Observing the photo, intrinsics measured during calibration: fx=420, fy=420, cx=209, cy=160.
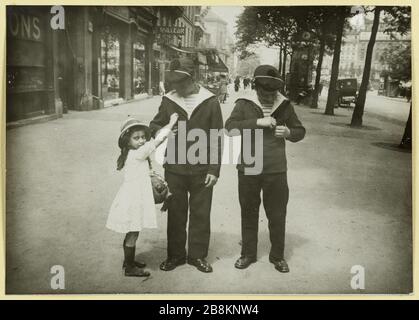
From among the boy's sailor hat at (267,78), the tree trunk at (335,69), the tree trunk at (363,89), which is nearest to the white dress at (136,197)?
the boy's sailor hat at (267,78)

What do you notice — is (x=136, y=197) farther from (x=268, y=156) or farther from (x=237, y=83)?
(x=237, y=83)

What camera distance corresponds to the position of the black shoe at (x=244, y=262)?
351 cm

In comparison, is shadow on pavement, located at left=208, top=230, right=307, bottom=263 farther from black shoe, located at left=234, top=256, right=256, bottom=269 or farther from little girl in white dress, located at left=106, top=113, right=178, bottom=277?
little girl in white dress, located at left=106, top=113, right=178, bottom=277

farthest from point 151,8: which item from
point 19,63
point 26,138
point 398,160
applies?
point 398,160

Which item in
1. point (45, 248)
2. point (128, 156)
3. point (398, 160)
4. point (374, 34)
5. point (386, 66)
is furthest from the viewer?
point (386, 66)

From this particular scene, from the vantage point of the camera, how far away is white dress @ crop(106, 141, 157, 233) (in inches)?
131

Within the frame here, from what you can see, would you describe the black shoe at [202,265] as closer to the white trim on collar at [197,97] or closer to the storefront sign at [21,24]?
the white trim on collar at [197,97]

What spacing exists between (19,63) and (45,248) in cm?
192

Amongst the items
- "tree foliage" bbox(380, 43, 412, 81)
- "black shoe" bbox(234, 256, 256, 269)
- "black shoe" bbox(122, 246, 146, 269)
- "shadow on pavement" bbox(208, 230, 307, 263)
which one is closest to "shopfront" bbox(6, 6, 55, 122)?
"black shoe" bbox(122, 246, 146, 269)

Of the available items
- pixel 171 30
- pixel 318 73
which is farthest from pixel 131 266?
pixel 318 73

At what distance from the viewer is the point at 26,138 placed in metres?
3.99

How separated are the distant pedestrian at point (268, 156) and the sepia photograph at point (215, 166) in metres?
0.01

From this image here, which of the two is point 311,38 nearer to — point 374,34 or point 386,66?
point 374,34

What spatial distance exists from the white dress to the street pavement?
367 mm
